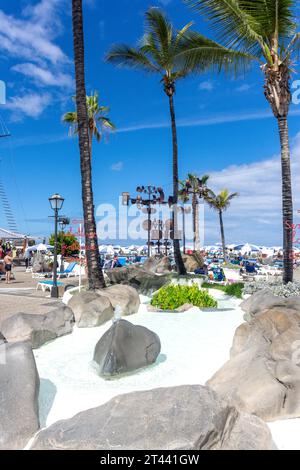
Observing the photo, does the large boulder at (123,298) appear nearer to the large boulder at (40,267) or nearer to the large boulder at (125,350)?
the large boulder at (125,350)

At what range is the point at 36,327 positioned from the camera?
7.50m

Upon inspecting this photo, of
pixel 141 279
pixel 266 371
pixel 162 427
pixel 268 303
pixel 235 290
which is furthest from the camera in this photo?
pixel 141 279

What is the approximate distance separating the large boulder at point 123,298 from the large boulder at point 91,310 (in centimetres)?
56

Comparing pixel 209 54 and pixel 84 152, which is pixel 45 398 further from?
pixel 209 54

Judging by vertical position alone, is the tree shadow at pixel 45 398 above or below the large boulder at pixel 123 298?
below

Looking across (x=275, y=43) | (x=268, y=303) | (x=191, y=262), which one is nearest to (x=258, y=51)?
(x=275, y=43)

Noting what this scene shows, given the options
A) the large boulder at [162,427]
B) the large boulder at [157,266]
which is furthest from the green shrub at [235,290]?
the large boulder at [162,427]

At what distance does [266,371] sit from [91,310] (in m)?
5.29

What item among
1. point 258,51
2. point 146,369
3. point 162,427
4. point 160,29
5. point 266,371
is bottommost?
point 146,369

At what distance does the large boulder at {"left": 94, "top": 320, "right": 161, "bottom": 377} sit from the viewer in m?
5.83

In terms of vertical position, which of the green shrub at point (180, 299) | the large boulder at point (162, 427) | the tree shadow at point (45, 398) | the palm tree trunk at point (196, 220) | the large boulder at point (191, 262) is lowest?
the large boulder at point (191, 262)

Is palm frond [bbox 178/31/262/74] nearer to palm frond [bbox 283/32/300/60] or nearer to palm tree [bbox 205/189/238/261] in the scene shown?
palm frond [bbox 283/32/300/60]

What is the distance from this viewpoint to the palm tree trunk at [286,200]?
11.5 metres

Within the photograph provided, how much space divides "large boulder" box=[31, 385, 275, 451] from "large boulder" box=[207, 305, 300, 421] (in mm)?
483
